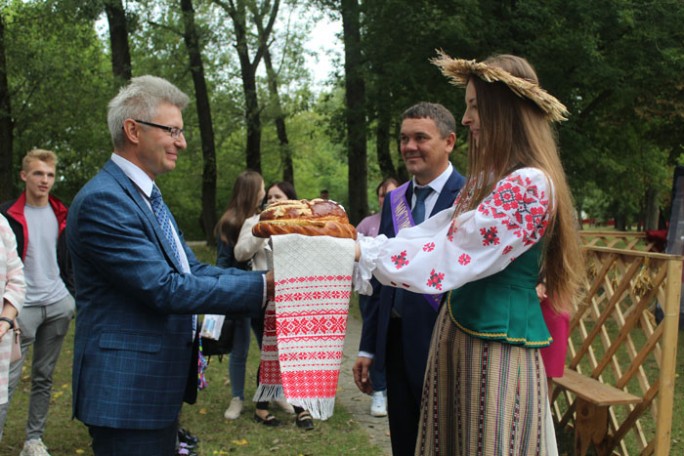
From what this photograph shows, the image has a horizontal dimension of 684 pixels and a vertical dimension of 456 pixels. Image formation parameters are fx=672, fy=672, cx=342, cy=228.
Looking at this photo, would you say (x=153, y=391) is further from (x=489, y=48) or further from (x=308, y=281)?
(x=489, y=48)

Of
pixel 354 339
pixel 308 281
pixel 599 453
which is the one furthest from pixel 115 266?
pixel 354 339

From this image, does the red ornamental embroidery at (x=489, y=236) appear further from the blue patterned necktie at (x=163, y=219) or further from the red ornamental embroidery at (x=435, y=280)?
the blue patterned necktie at (x=163, y=219)

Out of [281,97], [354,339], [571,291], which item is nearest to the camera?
[571,291]

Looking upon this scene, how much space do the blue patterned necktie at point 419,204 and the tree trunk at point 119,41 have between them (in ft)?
45.2

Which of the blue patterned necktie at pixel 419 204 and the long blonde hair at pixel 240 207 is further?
the long blonde hair at pixel 240 207

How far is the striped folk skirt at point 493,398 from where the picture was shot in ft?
8.30

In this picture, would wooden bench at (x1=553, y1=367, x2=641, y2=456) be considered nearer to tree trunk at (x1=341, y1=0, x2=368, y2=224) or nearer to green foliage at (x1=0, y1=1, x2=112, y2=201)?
tree trunk at (x1=341, y1=0, x2=368, y2=224)

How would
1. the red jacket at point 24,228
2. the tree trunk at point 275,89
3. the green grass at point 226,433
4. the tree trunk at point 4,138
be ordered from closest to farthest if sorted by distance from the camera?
the red jacket at point 24,228 → the green grass at point 226,433 → the tree trunk at point 4,138 → the tree trunk at point 275,89

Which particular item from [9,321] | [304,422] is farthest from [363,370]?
[304,422]

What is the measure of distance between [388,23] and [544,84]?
11.8ft

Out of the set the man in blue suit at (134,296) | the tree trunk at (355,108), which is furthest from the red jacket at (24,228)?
the tree trunk at (355,108)

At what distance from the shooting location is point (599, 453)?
5.27 m

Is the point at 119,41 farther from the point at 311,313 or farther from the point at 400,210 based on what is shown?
the point at 311,313

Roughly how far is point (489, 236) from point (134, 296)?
1.34 m
